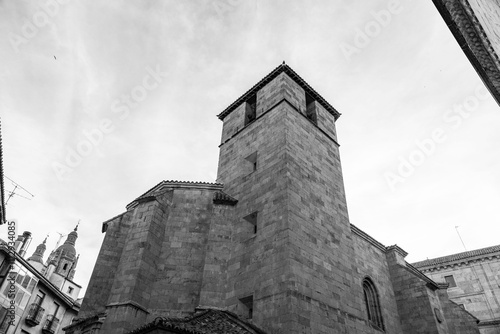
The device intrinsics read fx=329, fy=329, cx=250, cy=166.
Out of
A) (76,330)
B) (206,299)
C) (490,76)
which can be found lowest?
(76,330)

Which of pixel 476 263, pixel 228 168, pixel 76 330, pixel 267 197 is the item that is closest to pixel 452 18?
pixel 267 197

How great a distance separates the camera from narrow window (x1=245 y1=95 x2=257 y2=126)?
57.5 feet

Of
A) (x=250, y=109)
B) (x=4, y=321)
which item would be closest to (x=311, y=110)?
(x=250, y=109)

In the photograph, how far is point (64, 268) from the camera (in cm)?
4981

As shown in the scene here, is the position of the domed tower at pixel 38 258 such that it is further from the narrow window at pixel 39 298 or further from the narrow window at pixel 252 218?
the narrow window at pixel 252 218

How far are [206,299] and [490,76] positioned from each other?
1009 cm

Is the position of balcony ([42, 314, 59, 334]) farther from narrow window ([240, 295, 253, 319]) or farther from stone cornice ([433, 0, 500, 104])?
stone cornice ([433, 0, 500, 104])

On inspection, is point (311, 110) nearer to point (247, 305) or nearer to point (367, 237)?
point (367, 237)

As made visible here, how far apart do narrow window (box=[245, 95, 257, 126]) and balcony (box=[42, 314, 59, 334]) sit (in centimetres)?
2212

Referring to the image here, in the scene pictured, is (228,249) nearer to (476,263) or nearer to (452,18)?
(452,18)

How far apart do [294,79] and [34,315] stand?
24263mm

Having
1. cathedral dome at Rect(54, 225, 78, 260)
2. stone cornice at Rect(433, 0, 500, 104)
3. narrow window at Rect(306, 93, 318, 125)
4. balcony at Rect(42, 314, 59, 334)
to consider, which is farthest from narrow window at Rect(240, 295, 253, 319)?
cathedral dome at Rect(54, 225, 78, 260)

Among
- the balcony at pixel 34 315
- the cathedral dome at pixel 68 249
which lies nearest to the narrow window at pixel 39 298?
the balcony at pixel 34 315

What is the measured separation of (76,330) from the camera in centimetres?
1125
